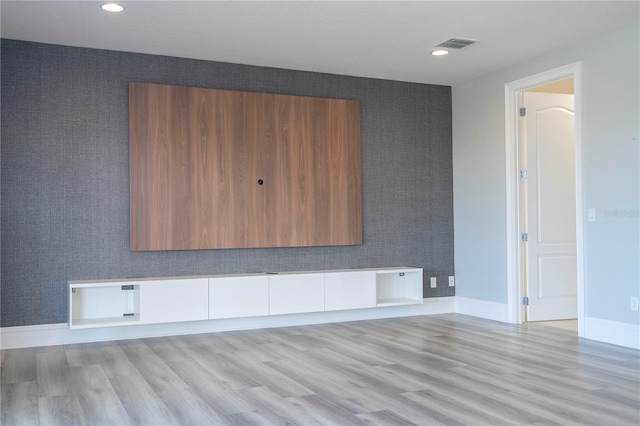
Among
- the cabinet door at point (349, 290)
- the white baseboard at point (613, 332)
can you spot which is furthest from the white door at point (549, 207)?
the cabinet door at point (349, 290)

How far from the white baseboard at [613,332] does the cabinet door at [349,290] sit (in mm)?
1887

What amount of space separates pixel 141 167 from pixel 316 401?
277 cm

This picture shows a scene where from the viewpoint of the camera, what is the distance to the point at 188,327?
17.1ft

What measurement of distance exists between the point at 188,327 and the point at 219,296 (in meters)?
0.41

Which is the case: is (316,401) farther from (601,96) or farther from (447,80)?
(447,80)

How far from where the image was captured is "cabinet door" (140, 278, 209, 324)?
4.85 metres

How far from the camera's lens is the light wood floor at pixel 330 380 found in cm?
294

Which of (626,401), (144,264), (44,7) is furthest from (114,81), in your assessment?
(626,401)

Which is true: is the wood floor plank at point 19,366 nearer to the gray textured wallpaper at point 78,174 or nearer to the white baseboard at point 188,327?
the white baseboard at point 188,327

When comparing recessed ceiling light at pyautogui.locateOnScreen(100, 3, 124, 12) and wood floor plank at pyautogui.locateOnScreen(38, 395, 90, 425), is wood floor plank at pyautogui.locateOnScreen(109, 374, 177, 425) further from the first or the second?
recessed ceiling light at pyautogui.locateOnScreen(100, 3, 124, 12)

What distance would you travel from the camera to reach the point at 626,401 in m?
3.12

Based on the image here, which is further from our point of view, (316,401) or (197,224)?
(197,224)

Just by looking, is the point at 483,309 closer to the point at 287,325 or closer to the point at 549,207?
the point at 549,207

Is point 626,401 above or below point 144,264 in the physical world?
below
